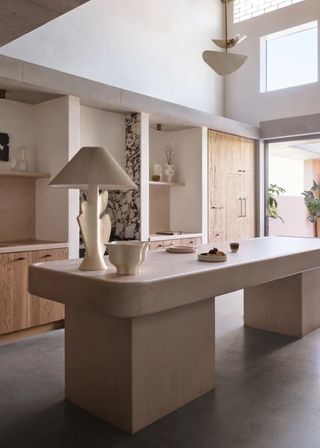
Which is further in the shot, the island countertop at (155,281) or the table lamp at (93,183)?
the table lamp at (93,183)

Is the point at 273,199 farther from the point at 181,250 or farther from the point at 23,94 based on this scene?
the point at 23,94

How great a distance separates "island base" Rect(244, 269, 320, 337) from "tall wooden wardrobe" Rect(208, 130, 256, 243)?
6.70 ft

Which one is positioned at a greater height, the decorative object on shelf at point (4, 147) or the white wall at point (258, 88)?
the white wall at point (258, 88)

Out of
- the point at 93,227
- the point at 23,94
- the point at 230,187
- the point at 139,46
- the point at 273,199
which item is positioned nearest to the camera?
the point at 93,227

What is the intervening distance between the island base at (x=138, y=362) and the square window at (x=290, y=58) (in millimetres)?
5163

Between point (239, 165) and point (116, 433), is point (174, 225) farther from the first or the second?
point (116, 433)

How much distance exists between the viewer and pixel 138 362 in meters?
2.20

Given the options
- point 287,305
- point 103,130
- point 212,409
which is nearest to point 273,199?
point 103,130

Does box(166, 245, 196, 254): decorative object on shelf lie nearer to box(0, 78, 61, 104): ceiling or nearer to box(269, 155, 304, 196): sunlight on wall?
box(0, 78, 61, 104): ceiling

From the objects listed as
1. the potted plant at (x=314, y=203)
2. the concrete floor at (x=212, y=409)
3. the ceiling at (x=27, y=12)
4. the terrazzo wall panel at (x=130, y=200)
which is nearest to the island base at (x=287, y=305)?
the concrete floor at (x=212, y=409)

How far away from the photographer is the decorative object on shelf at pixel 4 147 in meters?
4.23

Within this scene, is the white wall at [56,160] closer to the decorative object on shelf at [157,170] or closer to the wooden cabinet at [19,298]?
the wooden cabinet at [19,298]

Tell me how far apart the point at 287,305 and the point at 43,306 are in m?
2.26

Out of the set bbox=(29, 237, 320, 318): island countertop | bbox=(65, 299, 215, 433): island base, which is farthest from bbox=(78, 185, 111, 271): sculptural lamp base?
bbox=(65, 299, 215, 433): island base
